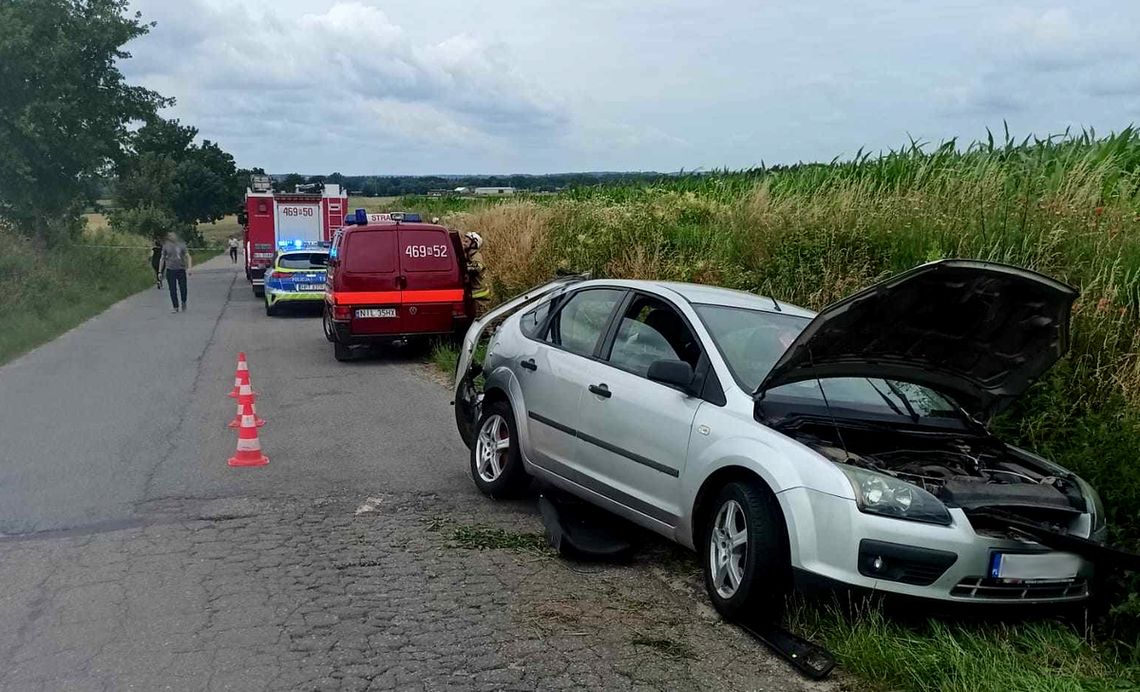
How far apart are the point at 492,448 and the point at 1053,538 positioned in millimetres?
4028

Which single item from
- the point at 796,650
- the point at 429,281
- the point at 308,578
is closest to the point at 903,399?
the point at 796,650

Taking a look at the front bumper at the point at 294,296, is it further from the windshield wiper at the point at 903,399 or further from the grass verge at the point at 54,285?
the windshield wiper at the point at 903,399

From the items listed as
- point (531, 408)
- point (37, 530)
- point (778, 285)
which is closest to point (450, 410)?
point (778, 285)

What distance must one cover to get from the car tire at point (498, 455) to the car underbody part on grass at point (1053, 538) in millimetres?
3344

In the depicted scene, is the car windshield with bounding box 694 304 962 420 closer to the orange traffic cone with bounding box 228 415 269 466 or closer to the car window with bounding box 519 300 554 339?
the car window with bounding box 519 300 554 339

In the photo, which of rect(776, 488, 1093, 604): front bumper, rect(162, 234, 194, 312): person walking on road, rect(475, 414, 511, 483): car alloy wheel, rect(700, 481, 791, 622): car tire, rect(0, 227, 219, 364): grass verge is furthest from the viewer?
rect(162, 234, 194, 312): person walking on road

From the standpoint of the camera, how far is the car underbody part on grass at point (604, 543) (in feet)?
15.3

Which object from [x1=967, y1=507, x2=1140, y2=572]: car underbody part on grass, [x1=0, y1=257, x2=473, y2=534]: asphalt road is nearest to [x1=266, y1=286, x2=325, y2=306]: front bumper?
[x1=0, y1=257, x2=473, y2=534]: asphalt road

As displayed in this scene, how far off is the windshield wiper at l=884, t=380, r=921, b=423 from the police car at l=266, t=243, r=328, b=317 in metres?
18.3

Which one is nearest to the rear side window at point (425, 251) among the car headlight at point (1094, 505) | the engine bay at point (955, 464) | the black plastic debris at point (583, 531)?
the black plastic debris at point (583, 531)

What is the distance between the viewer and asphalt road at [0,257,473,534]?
7699 mm

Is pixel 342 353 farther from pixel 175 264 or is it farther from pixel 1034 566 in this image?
pixel 1034 566

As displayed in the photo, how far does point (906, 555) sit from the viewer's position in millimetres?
4508

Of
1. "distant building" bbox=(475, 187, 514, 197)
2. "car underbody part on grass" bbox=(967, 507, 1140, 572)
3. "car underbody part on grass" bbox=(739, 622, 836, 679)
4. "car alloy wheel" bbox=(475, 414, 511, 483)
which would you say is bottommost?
"car underbody part on grass" bbox=(739, 622, 836, 679)
